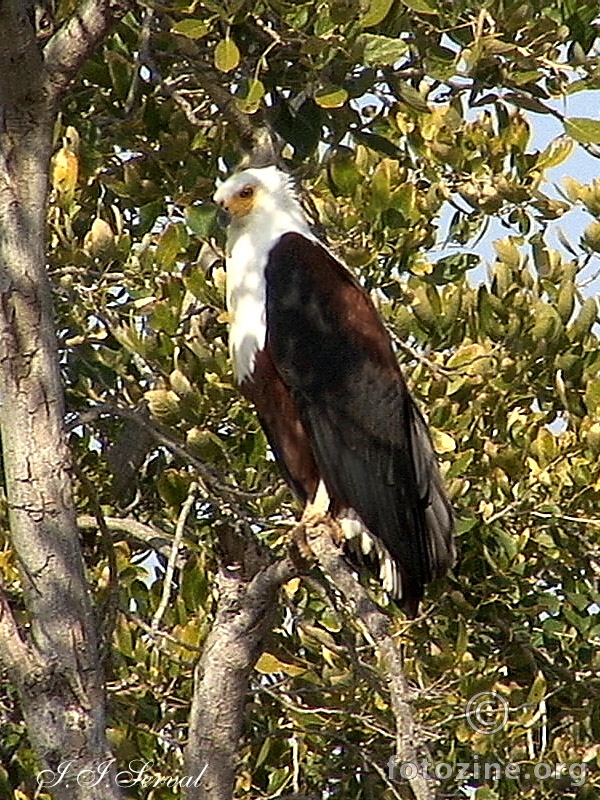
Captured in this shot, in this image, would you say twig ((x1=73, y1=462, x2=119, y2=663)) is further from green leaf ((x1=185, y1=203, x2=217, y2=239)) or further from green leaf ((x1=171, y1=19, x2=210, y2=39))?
green leaf ((x1=171, y1=19, x2=210, y2=39))

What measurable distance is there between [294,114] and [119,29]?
0.45 meters

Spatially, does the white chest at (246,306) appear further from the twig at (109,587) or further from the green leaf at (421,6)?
the green leaf at (421,6)

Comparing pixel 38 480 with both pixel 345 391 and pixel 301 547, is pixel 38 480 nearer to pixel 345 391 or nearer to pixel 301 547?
pixel 301 547

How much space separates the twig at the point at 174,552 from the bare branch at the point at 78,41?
1.13 m

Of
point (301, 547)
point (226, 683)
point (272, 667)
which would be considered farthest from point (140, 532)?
point (226, 683)

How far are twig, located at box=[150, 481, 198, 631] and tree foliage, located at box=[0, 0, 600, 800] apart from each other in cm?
1

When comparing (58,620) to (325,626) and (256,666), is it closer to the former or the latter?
(256,666)

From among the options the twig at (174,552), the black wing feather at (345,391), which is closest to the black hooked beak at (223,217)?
the black wing feather at (345,391)

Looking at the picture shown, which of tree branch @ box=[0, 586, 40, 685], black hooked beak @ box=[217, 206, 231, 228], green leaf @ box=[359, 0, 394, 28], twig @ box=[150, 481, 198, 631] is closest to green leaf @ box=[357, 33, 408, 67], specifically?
green leaf @ box=[359, 0, 394, 28]

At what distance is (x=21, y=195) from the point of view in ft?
10.1

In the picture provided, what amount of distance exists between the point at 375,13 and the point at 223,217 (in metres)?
1.17

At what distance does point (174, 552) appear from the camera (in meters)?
3.71

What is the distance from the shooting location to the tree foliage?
3.54 meters

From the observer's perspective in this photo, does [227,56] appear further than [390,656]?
Yes
